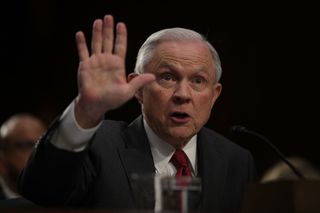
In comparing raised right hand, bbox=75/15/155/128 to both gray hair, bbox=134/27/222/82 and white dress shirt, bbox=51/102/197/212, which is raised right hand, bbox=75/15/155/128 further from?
gray hair, bbox=134/27/222/82

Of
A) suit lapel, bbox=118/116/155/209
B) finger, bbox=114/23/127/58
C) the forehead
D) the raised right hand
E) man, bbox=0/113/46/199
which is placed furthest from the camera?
man, bbox=0/113/46/199

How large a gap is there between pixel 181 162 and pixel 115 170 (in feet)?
0.76

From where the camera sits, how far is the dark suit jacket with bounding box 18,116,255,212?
6.74ft

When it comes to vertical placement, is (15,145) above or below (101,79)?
below

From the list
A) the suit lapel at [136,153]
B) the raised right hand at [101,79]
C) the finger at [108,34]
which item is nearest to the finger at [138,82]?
the raised right hand at [101,79]

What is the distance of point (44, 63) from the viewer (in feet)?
17.8

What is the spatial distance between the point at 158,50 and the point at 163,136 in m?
0.27

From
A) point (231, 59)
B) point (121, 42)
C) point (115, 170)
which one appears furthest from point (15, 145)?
point (121, 42)

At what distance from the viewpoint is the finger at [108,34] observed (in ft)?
Answer: 6.77

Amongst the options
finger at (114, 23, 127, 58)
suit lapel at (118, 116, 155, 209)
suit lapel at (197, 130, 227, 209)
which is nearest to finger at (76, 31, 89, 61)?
finger at (114, 23, 127, 58)

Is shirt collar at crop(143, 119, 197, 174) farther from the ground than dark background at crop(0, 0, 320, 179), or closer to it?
farther from the ground

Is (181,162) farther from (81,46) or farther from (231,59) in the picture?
(231,59)

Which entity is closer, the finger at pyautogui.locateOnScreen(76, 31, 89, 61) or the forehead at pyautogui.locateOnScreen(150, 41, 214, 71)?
the finger at pyautogui.locateOnScreen(76, 31, 89, 61)

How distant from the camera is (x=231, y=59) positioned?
5.30m
